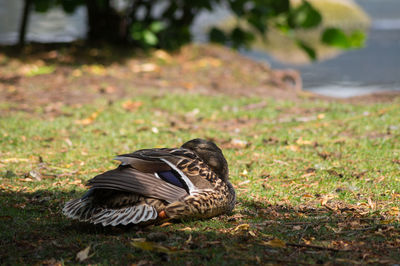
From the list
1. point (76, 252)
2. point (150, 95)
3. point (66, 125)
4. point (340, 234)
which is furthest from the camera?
point (150, 95)

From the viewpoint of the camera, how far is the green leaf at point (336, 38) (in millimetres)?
11445

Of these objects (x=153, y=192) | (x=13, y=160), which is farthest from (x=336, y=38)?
(x=153, y=192)

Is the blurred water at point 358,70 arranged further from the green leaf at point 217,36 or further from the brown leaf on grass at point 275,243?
the brown leaf on grass at point 275,243

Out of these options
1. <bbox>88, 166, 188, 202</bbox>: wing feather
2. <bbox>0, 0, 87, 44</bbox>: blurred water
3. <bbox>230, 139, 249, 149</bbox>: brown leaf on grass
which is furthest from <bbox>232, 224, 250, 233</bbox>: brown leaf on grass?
<bbox>0, 0, 87, 44</bbox>: blurred water

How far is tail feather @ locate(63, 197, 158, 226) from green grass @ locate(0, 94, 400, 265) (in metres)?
0.14

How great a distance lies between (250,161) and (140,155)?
8.52ft

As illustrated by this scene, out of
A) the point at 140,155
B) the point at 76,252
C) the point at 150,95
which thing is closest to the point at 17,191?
the point at 140,155

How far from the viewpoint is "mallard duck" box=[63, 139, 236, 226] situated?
14.4 ft

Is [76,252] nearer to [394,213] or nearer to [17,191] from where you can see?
[17,191]

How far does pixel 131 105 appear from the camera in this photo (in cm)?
1061

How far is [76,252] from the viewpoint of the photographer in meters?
3.91

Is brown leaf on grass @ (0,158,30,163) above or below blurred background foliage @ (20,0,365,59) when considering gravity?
below

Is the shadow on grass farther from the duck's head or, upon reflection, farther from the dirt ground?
the dirt ground

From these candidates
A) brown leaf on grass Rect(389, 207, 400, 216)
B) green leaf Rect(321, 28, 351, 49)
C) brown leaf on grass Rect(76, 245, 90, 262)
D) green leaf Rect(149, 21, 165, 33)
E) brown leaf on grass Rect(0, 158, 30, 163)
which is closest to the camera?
brown leaf on grass Rect(76, 245, 90, 262)
